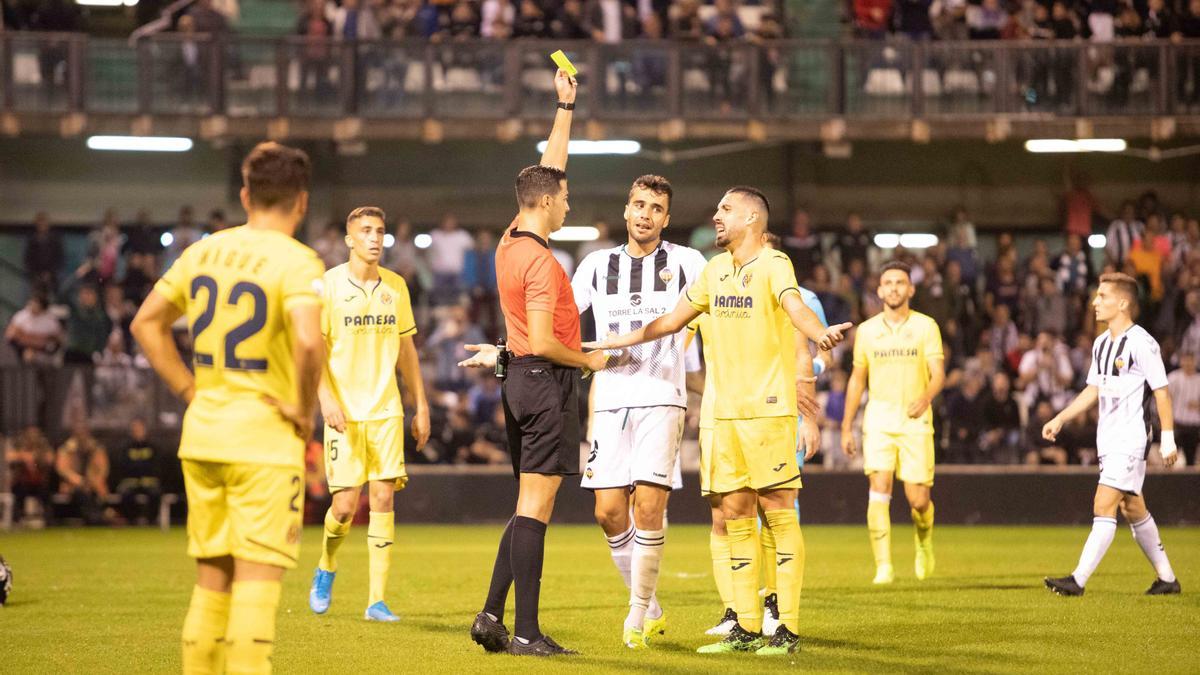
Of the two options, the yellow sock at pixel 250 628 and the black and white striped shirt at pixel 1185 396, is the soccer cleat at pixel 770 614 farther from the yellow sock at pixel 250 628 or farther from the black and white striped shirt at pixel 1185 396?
the black and white striped shirt at pixel 1185 396

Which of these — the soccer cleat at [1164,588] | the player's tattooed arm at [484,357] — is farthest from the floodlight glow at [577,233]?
the player's tattooed arm at [484,357]

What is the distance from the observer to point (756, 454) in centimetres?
784

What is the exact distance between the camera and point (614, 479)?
27.1ft

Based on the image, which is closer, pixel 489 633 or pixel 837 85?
pixel 489 633

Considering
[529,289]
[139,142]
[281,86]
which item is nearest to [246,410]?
[529,289]

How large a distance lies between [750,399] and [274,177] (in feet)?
10.2

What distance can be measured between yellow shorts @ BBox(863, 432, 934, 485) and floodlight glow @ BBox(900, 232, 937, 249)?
1413cm

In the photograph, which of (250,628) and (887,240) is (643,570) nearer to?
(250,628)

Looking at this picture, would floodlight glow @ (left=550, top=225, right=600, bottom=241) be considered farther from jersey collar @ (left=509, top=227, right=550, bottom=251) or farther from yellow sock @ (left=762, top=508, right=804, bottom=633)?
yellow sock @ (left=762, top=508, right=804, bottom=633)

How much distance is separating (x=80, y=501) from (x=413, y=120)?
766 cm

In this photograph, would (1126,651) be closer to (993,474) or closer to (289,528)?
(289,528)

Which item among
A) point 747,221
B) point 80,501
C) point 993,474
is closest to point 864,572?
point 747,221

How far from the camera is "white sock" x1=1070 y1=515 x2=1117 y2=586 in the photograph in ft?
36.0

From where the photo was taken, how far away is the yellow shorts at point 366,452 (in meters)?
9.98
